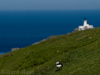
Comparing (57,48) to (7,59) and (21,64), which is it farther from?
(7,59)

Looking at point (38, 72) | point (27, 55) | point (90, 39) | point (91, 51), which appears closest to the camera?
point (38, 72)

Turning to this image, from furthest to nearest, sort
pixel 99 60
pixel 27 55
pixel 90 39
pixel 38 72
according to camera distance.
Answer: pixel 90 39
pixel 27 55
pixel 38 72
pixel 99 60

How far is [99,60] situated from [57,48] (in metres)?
12.7

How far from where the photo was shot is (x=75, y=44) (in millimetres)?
30234

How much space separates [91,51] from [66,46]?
7603 mm

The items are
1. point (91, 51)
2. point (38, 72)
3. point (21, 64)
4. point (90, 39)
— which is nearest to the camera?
point (38, 72)

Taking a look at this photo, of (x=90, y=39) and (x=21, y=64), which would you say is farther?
(x=90, y=39)

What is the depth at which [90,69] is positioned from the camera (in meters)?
16.2

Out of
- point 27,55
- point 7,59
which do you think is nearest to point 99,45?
point 27,55

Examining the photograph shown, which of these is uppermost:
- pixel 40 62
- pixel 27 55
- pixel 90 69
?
pixel 27 55

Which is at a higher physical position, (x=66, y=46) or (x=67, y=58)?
(x=66, y=46)

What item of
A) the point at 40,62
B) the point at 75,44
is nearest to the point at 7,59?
the point at 40,62

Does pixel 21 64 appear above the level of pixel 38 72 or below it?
above

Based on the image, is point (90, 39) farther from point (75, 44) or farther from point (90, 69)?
point (90, 69)
